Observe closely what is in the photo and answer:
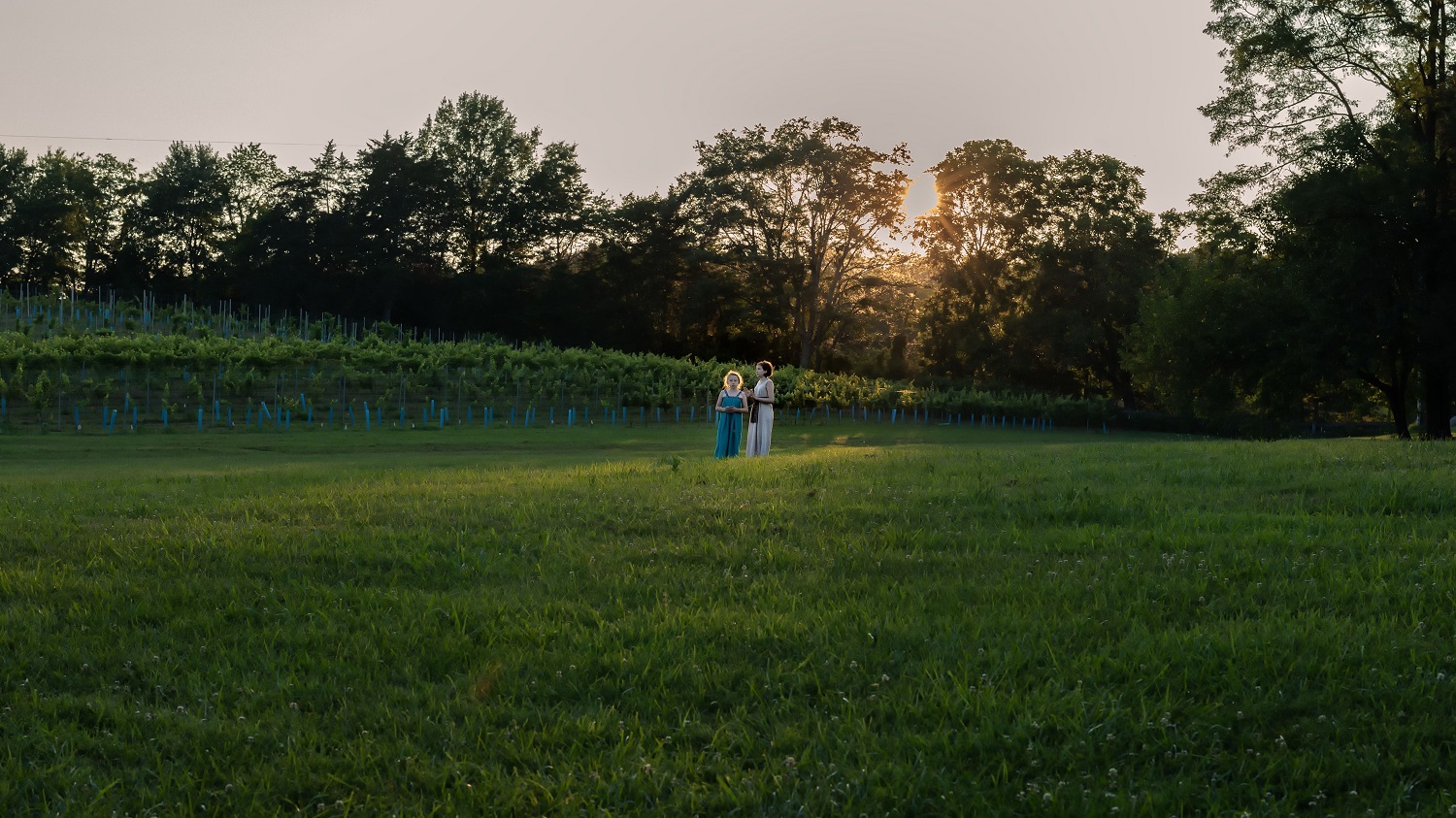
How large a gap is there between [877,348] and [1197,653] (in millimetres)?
86683

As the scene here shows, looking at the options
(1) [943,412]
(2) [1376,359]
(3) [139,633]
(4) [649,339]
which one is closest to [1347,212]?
(2) [1376,359]

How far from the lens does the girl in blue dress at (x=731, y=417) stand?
73.0ft

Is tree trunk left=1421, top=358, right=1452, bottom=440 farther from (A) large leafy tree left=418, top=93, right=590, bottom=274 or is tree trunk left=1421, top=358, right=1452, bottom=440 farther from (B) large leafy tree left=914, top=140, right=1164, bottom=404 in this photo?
(A) large leafy tree left=418, top=93, right=590, bottom=274

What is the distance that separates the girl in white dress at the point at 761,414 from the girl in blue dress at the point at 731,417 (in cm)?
22

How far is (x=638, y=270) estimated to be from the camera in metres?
78.8

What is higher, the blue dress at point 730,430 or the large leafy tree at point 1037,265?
the large leafy tree at point 1037,265

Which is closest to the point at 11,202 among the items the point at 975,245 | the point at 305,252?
the point at 305,252

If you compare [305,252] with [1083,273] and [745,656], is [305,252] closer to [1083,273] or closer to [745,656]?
[1083,273]

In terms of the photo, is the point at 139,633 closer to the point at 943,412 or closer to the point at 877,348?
the point at 943,412

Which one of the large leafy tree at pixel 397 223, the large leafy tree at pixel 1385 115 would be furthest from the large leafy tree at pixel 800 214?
the large leafy tree at pixel 1385 115

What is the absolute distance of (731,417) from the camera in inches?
884

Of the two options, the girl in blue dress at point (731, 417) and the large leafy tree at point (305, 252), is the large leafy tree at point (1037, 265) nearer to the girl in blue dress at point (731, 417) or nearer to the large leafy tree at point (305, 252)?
the large leafy tree at point (305, 252)

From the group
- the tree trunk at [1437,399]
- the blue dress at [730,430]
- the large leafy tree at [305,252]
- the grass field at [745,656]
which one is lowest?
the grass field at [745,656]

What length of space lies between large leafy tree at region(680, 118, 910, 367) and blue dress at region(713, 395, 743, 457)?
5097 cm
